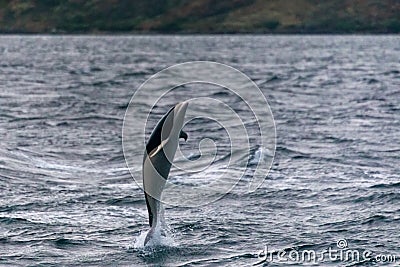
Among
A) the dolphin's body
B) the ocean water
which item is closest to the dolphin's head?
the dolphin's body

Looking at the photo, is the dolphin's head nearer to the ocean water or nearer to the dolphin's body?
the dolphin's body

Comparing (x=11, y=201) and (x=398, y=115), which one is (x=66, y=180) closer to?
(x=11, y=201)

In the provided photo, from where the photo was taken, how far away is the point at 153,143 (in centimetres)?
1927

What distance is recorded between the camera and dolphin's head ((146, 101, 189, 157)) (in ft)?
62.6

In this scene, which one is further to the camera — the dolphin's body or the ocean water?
A: the ocean water

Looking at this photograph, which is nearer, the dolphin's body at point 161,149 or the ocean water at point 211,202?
the dolphin's body at point 161,149

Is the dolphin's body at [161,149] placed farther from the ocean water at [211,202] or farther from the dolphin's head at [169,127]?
the ocean water at [211,202]

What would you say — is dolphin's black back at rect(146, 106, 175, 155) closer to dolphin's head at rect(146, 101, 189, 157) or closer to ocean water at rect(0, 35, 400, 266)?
dolphin's head at rect(146, 101, 189, 157)

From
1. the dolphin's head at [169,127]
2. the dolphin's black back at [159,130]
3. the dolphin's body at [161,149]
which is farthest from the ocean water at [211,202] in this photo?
the dolphin's head at [169,127]

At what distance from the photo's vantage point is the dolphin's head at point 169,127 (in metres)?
19.1

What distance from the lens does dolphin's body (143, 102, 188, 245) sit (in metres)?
19.1

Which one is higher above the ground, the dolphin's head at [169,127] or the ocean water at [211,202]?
the dolphin's head at [169,127]

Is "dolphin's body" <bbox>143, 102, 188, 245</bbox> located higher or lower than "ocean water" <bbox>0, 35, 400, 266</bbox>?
higher

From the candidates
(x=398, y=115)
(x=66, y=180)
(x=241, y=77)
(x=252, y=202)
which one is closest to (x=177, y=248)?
(x=252, y=202)
